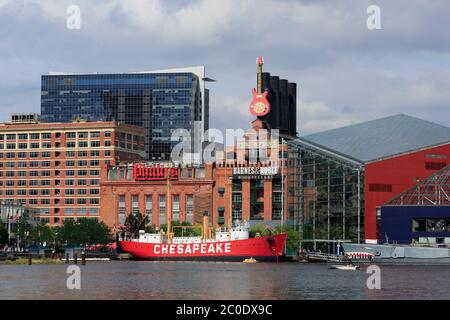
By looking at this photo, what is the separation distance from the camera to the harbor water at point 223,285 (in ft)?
335

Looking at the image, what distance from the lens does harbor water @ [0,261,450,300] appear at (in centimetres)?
10206

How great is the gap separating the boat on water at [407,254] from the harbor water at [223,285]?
104 ft

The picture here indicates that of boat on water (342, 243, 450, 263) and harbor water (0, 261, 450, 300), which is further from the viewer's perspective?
boat on water (342, 243, 450, 263)

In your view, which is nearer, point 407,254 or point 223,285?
point 223,285

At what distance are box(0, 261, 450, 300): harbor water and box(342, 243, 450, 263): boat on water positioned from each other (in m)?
31.8

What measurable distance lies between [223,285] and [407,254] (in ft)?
253

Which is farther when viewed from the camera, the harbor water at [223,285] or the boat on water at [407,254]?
the boat on water at [407,254]

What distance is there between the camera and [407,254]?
610 feet

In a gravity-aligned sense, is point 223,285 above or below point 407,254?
below

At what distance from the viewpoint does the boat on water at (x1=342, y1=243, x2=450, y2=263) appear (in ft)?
607
